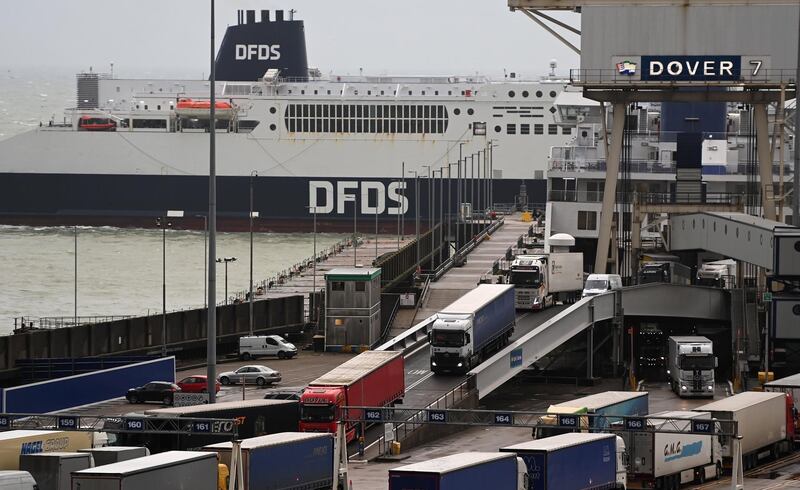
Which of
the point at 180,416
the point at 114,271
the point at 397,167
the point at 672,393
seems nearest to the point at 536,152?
the point at 397,167

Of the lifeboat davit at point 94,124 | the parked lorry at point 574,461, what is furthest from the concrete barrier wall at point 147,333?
the lifeboat davit at point 94,124

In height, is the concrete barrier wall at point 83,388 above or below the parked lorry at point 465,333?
below

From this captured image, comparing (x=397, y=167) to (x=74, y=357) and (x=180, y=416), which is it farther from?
(x=180, y=416)

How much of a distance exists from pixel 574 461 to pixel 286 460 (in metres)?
4.24

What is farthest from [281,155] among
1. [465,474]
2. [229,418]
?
[465,474]

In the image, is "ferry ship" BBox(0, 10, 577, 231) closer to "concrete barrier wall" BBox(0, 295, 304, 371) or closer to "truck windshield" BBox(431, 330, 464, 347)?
"concrete barrier wall" BBox(0, 295, 304, 371)

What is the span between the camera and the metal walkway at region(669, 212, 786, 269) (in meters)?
40.8

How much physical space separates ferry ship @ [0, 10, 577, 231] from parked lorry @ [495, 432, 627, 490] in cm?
7631

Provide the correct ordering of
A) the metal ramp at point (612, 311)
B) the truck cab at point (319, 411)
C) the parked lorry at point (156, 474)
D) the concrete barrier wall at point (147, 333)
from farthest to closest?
the concrete barrier wall at point (147, 333) < the metal ramp at point (612, 311) < the truck cab at point (319, 411) < the parked lorry at point (156, 474)

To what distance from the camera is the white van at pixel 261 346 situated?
46.6 metres

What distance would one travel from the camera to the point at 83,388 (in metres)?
37.0

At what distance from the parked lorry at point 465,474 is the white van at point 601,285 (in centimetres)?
2157

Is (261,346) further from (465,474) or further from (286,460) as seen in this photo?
(465,474)

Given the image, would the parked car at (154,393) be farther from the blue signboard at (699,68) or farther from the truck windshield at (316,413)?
the blue signboard at (699,68)
